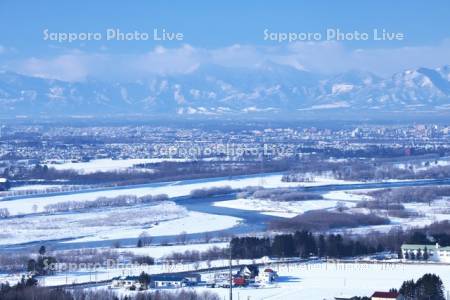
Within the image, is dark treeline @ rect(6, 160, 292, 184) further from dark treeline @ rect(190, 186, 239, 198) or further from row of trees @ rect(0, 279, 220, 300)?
row of trees @ rect(0, 279, 220, 300)

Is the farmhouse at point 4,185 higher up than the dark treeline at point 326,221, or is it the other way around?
the farmhouse at point 4,185

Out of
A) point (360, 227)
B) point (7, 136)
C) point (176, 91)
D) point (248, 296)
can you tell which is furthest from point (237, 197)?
point (176, 91)

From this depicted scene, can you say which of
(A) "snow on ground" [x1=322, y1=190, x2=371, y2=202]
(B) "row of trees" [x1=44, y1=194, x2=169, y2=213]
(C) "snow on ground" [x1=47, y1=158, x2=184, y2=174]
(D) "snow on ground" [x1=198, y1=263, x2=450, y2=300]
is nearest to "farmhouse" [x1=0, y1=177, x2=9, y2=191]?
(C) "snow on ground" [x1=47, y1=158, x2=184, y2=174]

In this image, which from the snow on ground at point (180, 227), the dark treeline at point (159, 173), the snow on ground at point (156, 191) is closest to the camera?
the snow on ground at point (180, 227)

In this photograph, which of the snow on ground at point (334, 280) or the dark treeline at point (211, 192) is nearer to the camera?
the snow on ground at point (334, 280)

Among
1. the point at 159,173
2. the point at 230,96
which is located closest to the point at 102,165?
the point at 159,173

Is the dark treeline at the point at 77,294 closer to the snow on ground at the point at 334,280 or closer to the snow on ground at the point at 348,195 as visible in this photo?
the snow on ground at the point at 334,280

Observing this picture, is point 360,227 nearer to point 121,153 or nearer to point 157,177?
point 157,177

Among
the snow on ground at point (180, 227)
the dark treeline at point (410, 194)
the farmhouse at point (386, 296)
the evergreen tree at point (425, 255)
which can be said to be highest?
the dark treeline at point (410, 194)

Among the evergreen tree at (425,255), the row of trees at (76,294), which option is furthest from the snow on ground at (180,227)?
the row of trees at (76,294)
